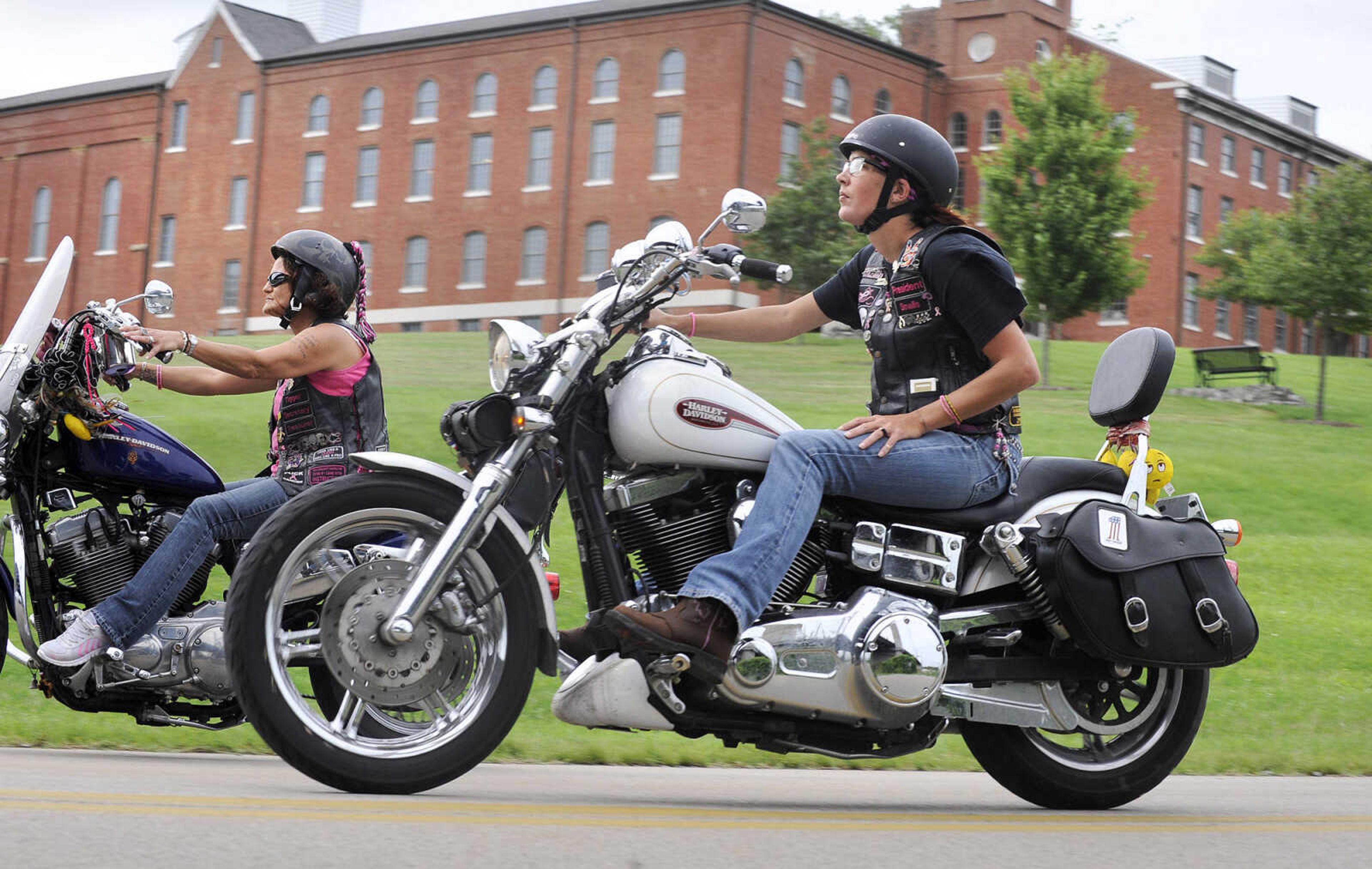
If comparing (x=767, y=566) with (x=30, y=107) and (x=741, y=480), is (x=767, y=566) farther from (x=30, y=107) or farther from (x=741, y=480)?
(x=30, y=107)

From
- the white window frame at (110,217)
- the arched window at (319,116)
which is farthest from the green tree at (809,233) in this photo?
the white window frame at (110,217)

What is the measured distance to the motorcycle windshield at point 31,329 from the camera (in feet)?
20.0

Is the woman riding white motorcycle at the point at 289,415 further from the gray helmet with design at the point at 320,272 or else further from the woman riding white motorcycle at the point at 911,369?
the woman riding white motorcycle at the point at 911,369

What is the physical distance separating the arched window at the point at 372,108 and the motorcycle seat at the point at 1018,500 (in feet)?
192

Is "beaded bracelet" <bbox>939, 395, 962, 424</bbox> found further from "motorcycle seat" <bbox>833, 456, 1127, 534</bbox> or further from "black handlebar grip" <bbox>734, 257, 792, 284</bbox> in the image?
"black handlebar grip" <bbox>734, 257, 792, 284</bbox>

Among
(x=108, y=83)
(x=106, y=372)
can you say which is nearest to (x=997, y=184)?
(x=106, y=372)

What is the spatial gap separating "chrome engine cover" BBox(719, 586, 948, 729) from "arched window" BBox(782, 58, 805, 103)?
51202mm

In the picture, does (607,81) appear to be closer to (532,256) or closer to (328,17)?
(532,256)

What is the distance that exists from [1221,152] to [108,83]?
45.1 meters

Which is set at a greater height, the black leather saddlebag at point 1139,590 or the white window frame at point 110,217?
the white window frame at point 110,217

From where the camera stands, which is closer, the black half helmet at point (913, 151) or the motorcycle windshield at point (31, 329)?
the black half helmet at point (913, 151)

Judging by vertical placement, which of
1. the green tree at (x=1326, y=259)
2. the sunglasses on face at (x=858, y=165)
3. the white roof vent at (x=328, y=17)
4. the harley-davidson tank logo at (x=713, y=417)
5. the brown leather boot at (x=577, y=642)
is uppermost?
the white roof vent at (x=328, y=17)

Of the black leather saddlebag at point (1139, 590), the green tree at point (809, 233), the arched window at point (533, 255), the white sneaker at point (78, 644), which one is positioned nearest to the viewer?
the black leather saddlebag at point (1139, 590)

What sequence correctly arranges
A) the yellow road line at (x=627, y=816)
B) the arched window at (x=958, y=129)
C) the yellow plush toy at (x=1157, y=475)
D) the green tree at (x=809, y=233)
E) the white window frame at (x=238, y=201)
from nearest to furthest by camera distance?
the yellow road line at (x=627, y=816), the yellow plush toy at (x=1157, y=475), the green tree at (x=809, y=233), the arched window at (x=958, y=129), the white window frame at (x=238, y=201)
